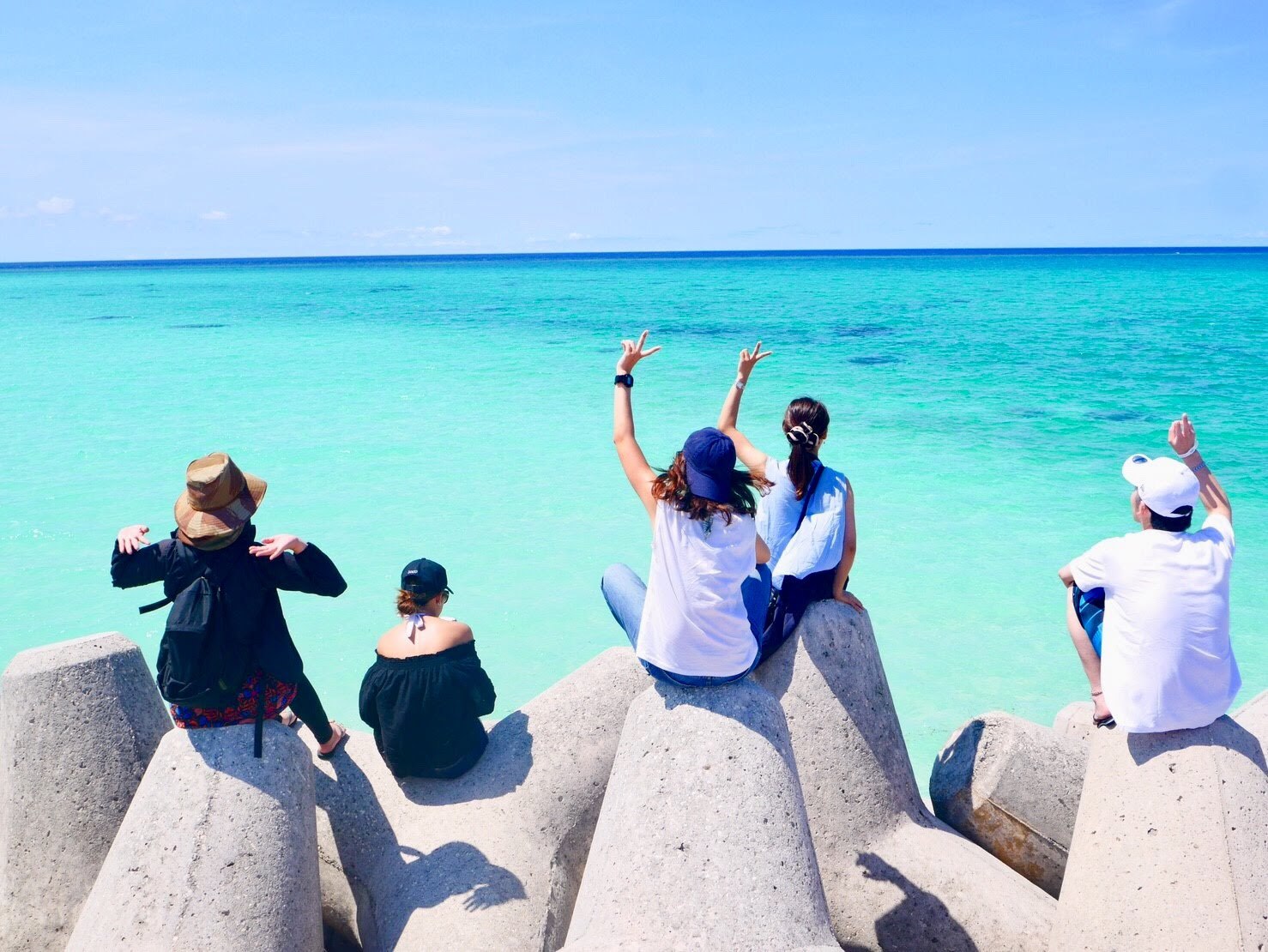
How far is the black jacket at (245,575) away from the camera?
3391 mm

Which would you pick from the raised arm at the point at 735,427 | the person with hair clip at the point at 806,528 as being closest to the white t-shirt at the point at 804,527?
the person with hair clip at the point at 806,528

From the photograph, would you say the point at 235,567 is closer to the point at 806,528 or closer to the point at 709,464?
the point at 709,464

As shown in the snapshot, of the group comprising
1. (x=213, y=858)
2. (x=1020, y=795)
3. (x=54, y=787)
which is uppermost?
(x=213, y=858)

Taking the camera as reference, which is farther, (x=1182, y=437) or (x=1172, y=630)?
(x=1182, y=437)

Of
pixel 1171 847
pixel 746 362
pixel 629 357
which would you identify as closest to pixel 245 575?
pixel 629 357

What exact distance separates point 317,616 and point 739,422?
9.84 m

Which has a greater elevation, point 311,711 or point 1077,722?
point 311,711

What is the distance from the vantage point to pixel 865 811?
13.3 ft

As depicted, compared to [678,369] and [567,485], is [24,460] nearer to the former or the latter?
[567,485]

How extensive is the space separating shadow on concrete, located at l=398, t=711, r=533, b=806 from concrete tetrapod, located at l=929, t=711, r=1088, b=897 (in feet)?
6.07

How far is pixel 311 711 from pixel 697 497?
1.77 m

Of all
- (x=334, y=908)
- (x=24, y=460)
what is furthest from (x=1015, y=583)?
(x=24, y=460)

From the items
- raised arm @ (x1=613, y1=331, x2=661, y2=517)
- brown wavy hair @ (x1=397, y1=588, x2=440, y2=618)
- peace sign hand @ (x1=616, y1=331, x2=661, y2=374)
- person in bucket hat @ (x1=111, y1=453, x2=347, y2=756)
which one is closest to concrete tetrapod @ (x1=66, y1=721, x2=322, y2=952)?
person in bucket hat @ (x1=111, y1=453, x2=347, y2=756)

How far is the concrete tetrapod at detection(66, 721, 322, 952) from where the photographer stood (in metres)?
3.13
